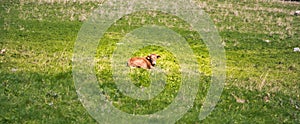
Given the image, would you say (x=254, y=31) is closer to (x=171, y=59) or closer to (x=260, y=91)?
(x=171, y=59)

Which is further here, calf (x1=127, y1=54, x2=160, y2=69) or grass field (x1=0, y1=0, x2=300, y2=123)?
calf (x1=127, y1=54, x2=160, y2=69)

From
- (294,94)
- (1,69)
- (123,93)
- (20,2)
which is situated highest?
(20,2)

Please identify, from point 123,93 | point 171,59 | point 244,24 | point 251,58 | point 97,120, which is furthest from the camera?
point 244,24

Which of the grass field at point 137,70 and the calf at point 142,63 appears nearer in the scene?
the grass field at point 137,70

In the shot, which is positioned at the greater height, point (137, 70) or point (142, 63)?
point (142, 63)

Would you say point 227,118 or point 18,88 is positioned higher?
point 18,88

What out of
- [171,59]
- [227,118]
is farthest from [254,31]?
[227,118]

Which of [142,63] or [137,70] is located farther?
[142,63]

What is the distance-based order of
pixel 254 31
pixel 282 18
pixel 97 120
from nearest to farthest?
pixel 97 120 → pixel 254 31 → pixel 282 18
